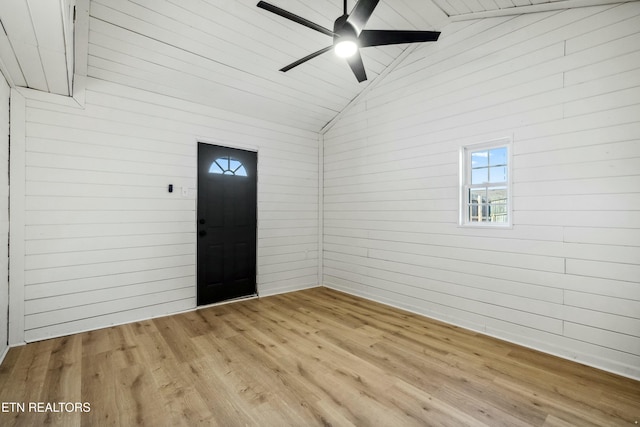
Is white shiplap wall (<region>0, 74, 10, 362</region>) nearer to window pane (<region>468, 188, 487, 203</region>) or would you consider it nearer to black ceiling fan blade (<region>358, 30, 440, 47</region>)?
black ceiling fan blade (<region>358, 30, 440, 47</region>)

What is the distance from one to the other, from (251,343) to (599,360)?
10.6 feet

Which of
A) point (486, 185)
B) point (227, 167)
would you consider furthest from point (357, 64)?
point (227, 167)

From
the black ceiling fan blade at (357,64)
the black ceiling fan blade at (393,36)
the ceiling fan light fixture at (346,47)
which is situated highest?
the black ceiling fan blade at (393,36)

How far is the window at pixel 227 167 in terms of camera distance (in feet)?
14.1

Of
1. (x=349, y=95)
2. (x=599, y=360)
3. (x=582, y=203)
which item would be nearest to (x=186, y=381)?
(x=599, y=360)

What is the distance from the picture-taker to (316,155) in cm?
549

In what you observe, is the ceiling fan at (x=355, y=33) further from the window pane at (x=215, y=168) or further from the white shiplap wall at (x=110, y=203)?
the window pane at (x=215, y=168)

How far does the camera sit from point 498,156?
10.9ft

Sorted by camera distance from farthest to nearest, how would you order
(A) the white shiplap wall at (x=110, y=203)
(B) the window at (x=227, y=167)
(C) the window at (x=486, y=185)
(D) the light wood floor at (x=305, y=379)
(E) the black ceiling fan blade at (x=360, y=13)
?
1. (B) the window at (x=227, y=167)
2. (C) the window at (x=486, y=185)
3. (A) the white shiplap wall at (x=110, y=203)
4. (E) the black ceiling fan blade at (x=360, y=13)
5. (D) the light wood floor at (x=305, y=379)

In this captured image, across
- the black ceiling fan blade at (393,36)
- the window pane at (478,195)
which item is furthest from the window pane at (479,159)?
the black ceiling fan blade at (393,36)

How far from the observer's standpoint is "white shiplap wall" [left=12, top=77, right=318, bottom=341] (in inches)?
122

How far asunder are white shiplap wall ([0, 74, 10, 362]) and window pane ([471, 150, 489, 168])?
4895 millimetres

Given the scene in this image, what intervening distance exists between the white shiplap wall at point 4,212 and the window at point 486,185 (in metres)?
4.80

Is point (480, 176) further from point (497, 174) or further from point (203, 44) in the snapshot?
point (203, 44)
